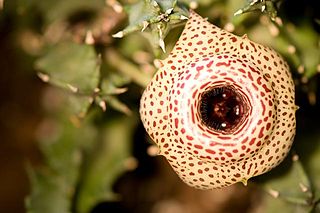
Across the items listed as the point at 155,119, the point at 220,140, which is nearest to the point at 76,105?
the point at 155,119

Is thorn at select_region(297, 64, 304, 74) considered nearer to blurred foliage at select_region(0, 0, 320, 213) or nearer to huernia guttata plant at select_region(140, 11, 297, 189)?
blurred foliage at select_region(0, 0, 320, 213)

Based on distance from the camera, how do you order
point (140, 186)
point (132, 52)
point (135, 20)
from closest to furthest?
point (135, 20) < point (132, 52) < point (140, 186)

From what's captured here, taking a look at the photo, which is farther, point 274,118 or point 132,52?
point 132,52

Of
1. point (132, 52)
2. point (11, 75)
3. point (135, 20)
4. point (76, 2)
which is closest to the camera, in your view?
point (135, 20)

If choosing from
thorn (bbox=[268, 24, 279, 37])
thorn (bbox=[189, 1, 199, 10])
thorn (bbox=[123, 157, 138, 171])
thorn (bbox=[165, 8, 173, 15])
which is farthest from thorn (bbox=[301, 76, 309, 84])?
thorn (bbox=[123, 157, 138, 171])

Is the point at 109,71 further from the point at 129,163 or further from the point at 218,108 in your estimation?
the point at 218,108

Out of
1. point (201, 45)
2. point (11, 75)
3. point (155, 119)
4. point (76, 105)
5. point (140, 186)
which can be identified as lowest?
point (140, 186)

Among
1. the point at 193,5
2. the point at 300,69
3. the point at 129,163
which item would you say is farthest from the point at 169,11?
the point at 129,163

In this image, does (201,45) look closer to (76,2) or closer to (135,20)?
(135,20)
